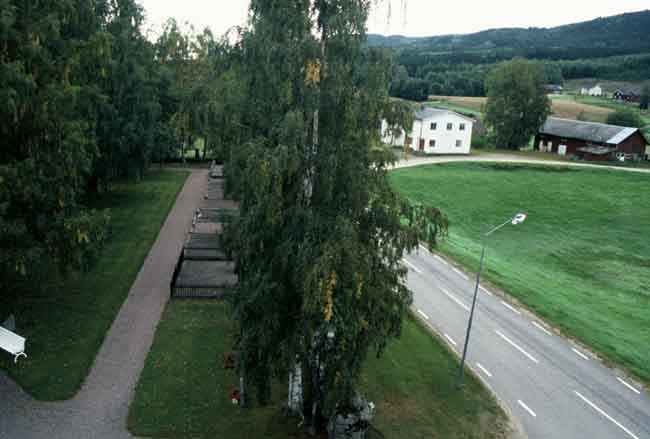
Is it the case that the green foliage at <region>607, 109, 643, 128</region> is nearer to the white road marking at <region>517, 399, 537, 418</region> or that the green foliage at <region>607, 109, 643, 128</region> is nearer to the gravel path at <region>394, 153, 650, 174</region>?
the gravel path at <region>394, 153, 650, 174</region>

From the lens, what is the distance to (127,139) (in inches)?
1374

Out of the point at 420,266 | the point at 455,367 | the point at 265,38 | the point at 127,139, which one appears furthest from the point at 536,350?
the point at 127,139

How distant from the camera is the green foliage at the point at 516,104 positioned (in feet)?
248

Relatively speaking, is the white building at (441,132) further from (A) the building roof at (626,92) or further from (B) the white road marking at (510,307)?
(A) the building roof at (626,92)

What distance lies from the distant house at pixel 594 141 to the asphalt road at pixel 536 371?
50584 millimetres

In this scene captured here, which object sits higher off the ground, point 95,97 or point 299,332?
point 95,97

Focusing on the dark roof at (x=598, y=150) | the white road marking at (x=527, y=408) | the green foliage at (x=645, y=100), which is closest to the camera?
the white road marking at (x=527, y=408)

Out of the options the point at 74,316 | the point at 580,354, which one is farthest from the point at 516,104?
the point at 74,316

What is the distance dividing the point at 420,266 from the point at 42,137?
20391mm

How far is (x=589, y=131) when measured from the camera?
244ft

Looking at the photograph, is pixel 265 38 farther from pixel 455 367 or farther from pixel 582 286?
pixel 582 286

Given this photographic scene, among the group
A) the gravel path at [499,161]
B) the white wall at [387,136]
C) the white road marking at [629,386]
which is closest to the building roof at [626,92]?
the gravel path at [499,161]

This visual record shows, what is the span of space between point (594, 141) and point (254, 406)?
67718 millimetres

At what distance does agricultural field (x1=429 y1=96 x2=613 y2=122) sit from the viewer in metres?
103
